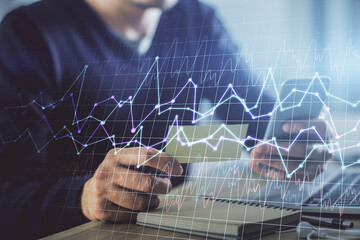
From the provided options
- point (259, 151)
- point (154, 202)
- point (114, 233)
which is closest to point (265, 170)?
point (259, 151)

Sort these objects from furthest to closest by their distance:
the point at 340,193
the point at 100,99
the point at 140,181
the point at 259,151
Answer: the point at 100,99
the point at 140,181
the point at 259,151
the point at 340,193

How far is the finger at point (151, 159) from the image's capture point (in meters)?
1.17

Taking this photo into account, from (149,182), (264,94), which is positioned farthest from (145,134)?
(264,94)

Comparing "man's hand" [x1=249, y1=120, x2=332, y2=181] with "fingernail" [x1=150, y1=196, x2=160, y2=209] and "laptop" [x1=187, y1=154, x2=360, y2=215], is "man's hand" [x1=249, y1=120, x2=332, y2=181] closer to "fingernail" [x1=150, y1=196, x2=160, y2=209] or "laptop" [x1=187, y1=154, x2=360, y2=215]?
"laptop" [x1=187, y1=154, x2=360, y2=215]

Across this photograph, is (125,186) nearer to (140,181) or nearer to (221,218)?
(140,181)

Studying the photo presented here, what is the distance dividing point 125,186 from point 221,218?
340 mm

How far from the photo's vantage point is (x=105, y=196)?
1232 millimetres

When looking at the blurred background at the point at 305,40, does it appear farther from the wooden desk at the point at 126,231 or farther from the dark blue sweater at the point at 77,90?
the wooden desk at the point at 126,231

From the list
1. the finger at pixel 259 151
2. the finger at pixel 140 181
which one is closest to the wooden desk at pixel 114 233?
the finger at pixel 140 181

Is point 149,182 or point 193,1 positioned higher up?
point 193,1

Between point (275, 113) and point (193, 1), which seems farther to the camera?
point (193, 1)

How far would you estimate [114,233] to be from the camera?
3.72 feet

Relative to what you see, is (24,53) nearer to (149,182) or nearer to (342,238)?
(149,182)

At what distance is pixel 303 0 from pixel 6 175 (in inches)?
46.2
